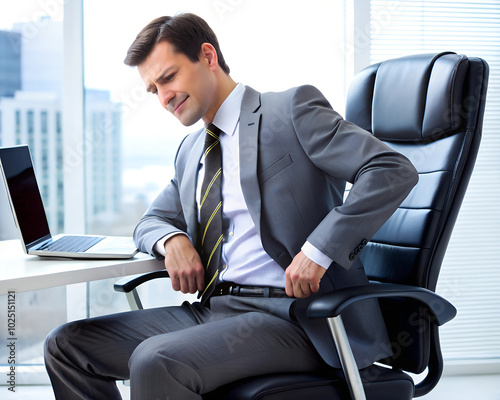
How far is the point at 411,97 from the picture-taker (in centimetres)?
144

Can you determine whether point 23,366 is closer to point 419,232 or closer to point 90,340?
point 90,340

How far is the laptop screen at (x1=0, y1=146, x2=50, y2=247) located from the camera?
4.65ft

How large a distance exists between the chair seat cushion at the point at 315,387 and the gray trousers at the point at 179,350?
0.03 metres

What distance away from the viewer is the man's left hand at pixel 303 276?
1.21 metres

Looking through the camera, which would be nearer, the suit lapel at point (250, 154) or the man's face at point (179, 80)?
the suit lapel at point (250, 154)

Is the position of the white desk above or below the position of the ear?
below

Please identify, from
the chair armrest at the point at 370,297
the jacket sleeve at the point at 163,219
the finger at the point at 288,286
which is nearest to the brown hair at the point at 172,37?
the jacket sleeve at the point at 163,219

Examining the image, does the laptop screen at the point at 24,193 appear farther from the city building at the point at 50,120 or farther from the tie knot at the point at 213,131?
the city building at the point at 50,120

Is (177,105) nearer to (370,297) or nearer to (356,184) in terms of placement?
(356,184)

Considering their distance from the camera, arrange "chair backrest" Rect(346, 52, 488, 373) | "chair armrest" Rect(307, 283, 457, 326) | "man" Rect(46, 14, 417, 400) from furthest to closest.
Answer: "chair backrest" Rect(346, 52, 488, 373)
"man" Rect(46, 14, 417, 400)
"chair armrest" Rect(307, 283, 457, 326)

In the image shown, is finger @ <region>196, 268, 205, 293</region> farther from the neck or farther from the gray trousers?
the neck

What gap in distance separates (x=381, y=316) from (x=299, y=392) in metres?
0.35

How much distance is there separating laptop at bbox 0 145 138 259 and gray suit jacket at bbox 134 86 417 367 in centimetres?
13

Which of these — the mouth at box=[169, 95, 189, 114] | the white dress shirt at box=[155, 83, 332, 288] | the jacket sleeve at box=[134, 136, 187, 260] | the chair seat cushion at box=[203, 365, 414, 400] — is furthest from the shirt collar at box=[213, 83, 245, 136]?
the chair seat cushion at box=[203, 365, 414, 400]
